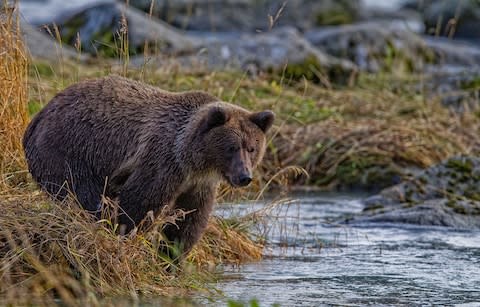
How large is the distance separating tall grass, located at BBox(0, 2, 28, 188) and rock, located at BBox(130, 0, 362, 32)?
14.9 m

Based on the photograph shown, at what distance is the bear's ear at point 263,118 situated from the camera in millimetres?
7262

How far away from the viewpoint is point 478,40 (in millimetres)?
24875

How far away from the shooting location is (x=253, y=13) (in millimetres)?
25438

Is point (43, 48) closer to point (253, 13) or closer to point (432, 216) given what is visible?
point (432, 216)

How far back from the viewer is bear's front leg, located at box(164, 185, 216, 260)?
7266 millimetres

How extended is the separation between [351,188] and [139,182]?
4.99 m

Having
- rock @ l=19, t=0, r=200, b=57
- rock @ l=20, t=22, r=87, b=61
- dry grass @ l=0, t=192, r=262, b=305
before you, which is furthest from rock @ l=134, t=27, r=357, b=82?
dry grass @ l=0, t=192, r=262, b=305

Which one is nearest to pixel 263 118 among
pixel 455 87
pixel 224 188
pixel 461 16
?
pixel 224 188

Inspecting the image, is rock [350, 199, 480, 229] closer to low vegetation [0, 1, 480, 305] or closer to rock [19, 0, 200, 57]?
low vegetation [0, 1, 480, 305]

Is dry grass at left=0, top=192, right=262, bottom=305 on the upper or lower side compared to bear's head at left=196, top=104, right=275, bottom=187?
lower

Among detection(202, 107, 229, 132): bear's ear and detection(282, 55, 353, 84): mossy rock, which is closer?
detection(202, 107, 229, 132): bear's ear

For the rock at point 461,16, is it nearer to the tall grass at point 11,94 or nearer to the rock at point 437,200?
the rock at point 437,200

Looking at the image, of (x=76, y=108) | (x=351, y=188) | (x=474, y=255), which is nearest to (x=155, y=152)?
(x=76, y=108)

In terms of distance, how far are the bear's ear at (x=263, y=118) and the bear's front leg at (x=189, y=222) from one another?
1.71 feet
